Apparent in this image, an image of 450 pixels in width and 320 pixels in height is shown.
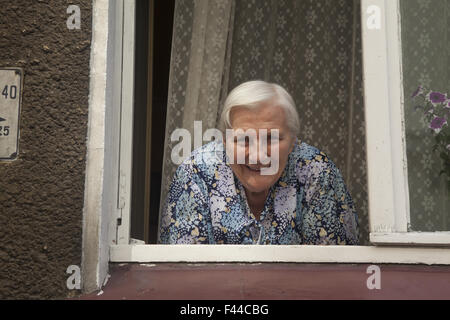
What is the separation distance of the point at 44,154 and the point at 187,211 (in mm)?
898

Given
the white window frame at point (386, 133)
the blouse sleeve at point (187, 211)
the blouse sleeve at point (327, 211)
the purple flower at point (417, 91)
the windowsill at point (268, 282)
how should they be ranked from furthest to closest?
1. the blouse sleeve at point (327, 211)
2. the blouse sleeve at point (187, 211)
3. the purple flower at point (417, 91)
4. the white window frame at point (386, 133)
5. the windowsill at point (268, 282)

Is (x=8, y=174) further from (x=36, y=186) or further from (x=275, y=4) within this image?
(x=275, y=4)

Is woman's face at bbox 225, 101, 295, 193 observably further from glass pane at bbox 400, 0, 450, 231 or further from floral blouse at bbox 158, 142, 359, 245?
glass pane at bbox 400, 0, 450, 231

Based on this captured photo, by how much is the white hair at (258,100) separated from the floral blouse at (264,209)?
7.6 inches

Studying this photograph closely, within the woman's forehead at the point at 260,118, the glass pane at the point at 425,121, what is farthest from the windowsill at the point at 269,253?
the woman's forehead at the point at 260,118

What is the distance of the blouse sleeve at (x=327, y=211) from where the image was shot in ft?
8.44

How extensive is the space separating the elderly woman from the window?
1.67 ft

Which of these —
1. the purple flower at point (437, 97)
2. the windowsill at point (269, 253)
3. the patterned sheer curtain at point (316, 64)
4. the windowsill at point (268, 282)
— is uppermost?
the patterned sheer curtain at point (316, 64)

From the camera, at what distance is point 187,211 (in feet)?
8.27

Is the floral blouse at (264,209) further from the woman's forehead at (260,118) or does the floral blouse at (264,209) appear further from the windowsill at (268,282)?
the windowsill at (268,282)

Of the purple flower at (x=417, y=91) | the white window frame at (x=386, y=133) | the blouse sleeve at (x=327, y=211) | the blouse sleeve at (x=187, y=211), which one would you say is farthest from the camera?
the blouse sleeve at (x=327, y=211)

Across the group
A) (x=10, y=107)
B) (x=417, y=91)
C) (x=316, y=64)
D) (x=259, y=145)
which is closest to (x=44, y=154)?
(x=10, y=107)

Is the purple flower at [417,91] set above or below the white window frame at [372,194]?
above

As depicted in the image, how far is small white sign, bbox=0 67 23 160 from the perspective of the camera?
69.9 inches
